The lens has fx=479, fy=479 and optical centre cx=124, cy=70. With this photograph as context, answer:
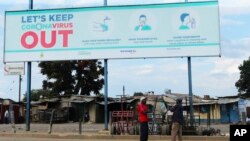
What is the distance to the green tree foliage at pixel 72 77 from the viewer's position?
64.6 m

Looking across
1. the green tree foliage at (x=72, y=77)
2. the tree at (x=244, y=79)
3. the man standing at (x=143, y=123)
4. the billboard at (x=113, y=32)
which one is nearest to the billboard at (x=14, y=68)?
the billboard at (x=113, y=32)

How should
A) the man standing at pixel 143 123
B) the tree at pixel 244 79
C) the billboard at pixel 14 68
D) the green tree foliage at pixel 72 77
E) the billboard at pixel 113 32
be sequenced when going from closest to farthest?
the man standing at pixel 143 123 < the billboard at pixel 113 32 < the billboard at pixel 14 68 < the green tree foliage at pixel 72 77 < the tree at pixel 244 79

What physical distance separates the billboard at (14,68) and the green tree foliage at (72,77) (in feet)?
134

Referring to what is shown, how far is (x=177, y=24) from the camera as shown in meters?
21.0

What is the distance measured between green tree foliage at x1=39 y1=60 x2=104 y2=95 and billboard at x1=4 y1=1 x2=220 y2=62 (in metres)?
41.1

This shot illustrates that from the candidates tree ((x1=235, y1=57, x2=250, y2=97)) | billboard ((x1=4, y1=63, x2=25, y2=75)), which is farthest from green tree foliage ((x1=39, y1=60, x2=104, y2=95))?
billboard ((x1=4, y1=63, x2=25, y2=75))

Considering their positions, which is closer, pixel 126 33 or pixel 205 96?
pixel 126 33

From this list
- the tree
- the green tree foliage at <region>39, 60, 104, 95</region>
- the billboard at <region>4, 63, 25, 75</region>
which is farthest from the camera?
the tree

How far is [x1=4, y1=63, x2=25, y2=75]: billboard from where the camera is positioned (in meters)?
22.5

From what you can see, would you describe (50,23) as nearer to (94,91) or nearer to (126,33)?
(126,33)

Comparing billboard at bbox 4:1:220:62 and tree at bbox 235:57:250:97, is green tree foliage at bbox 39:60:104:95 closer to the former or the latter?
tree at bbox 235:57:250:97

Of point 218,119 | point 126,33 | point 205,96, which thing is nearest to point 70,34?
point 126,33

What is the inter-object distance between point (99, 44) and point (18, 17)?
166 inches

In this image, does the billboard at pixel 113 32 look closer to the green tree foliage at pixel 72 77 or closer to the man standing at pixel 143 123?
the man standing at pixel 143 123
